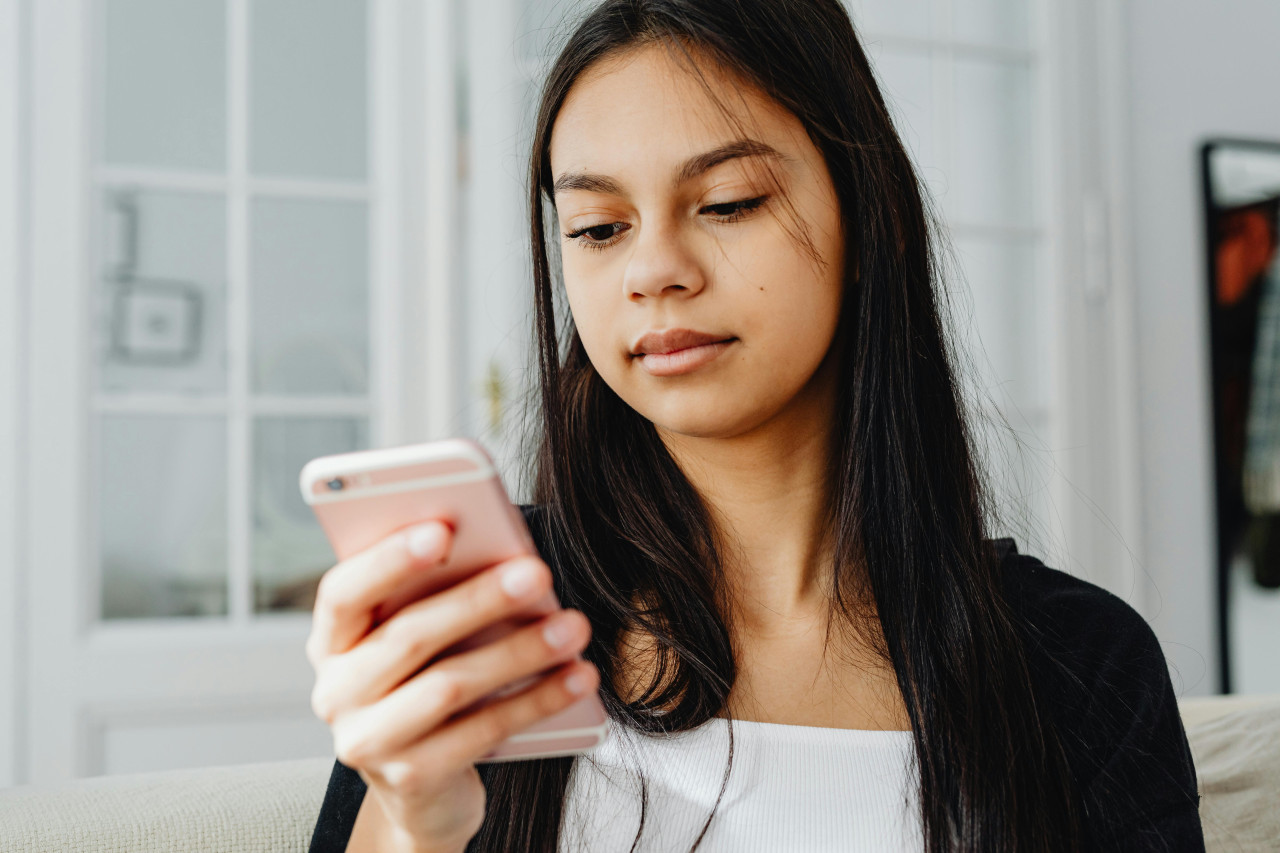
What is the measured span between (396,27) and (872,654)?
1.79 meters

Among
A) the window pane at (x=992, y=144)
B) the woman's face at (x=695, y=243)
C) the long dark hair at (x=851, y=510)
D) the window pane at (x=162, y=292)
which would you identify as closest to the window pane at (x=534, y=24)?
the window pane at (x=162, y=292)

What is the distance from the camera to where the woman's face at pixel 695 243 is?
2.68ft

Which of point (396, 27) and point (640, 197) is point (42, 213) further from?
point (640, 197)

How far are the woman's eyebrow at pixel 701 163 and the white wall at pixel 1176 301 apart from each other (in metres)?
2.03

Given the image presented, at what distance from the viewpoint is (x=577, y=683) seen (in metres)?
0.54

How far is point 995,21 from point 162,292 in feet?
6.77

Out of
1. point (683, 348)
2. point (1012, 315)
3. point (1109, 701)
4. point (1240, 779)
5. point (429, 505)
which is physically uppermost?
point (1012, 315)

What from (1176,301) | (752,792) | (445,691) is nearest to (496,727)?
(445,691)

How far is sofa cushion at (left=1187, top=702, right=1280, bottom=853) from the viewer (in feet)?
3.28

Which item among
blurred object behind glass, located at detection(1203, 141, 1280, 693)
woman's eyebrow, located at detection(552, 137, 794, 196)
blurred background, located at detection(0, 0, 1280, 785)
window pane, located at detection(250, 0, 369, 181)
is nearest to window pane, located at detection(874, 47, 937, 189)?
blurred background, located at detection(0, 0, 1280, 785)

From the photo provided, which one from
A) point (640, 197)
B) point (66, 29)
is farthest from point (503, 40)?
point (640, 197)

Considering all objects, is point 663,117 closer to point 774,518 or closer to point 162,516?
point 774,518

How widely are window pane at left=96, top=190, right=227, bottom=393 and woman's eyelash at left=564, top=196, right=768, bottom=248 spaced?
147 cm

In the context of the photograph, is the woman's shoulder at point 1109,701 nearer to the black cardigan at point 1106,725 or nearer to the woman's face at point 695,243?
the black cardigan at point 1106,725
